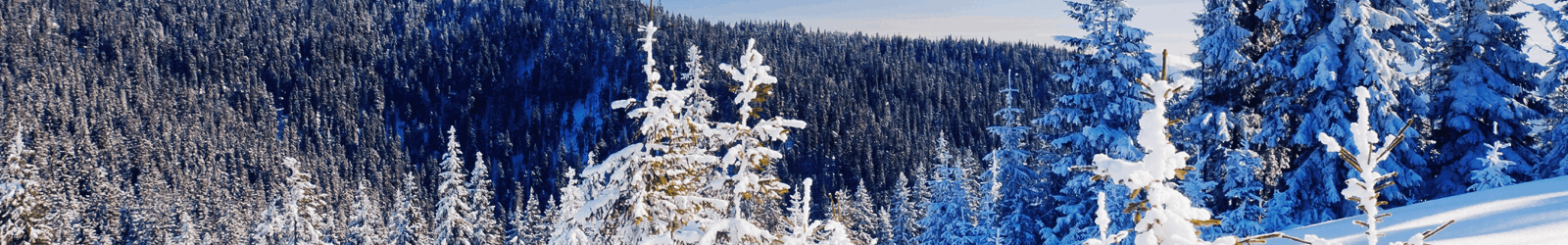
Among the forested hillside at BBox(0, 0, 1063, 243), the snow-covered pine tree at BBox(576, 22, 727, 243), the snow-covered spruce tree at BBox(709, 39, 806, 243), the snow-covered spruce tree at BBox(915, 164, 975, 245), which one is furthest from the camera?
the forested hillside at BBox(0, 0, 1063, 243)

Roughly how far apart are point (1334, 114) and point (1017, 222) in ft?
18.2

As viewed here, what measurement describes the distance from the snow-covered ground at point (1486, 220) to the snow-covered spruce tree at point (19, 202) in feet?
104

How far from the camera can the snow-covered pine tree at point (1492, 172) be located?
13.5m

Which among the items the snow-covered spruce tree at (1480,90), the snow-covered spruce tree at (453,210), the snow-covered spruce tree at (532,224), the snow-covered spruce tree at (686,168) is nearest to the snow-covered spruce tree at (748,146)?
the snow-covered spruce tree at (686,168)

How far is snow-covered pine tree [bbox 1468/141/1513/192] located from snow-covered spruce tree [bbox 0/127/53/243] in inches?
1398

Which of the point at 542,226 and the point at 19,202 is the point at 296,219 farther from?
the point at 542,226

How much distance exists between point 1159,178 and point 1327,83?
11.3 metres

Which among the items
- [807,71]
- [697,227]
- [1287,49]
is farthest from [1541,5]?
[807,71]

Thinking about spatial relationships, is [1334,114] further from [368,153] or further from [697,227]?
[368,153]

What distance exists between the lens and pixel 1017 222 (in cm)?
1574

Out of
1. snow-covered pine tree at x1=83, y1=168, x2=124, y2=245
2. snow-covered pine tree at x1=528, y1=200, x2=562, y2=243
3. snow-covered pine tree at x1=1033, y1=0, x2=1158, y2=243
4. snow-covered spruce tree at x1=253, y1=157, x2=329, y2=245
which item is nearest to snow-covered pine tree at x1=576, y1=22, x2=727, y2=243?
snow-covered pine tree at x1=1033, y1=0, x2=1158, y2=243

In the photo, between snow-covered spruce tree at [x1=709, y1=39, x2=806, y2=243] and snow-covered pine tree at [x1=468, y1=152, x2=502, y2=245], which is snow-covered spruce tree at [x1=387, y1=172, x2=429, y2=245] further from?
snow-covered spruce tree at [x1=709, y1=39, x2=806, y2=243]

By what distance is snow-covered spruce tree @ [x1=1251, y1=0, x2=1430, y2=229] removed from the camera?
40.2 ft

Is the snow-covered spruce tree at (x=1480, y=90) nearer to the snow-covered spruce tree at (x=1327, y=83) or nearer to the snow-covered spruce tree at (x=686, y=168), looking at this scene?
the snow-covered spruce tree at (x=1327, y=83)
